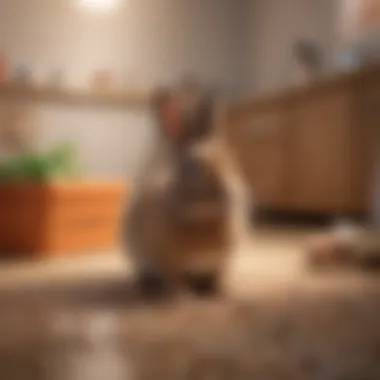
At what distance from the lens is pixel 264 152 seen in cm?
374

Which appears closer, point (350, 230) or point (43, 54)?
point (350, 230)

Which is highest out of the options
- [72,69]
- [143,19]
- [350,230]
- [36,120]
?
[143,19]

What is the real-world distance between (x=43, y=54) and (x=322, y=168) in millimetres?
1826

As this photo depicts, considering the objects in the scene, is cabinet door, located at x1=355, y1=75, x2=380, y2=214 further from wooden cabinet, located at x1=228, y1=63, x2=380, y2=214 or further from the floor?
the floor

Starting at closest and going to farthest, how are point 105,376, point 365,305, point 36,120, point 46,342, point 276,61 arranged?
1. point 105,376
2. point 46,342
3. point 365,305
4. point 36,120
5. point 276,61

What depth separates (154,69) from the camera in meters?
4.19

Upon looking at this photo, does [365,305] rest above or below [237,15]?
below

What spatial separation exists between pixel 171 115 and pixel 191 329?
42 cm

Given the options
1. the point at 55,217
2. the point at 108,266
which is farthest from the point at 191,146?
the point at 55,217

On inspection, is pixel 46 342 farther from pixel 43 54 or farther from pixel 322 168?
pixel 43 54

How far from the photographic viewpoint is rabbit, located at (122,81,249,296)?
119 cm

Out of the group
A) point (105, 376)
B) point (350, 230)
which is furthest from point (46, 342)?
point (350, 230)

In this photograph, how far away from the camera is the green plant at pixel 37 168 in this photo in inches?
76.4

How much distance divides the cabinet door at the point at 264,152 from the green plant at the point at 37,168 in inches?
64.3
